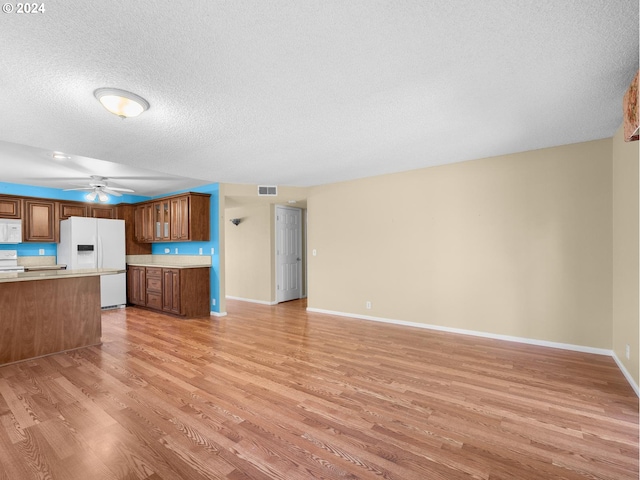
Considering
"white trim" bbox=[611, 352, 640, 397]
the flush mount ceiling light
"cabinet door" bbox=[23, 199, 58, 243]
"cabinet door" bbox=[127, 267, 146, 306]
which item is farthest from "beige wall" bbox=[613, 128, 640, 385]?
"cabinet door" bbox=[23, 199, 58, 243]

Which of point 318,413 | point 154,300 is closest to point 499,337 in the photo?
point 318,413

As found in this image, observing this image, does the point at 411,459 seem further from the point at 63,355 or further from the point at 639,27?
the point at 63,355

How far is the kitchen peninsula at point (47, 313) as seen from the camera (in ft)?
10.6

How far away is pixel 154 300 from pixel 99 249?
1527mm

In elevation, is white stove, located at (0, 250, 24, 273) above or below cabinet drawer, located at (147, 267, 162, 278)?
above

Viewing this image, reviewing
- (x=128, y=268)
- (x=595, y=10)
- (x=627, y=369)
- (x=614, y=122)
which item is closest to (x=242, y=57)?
(x=595, y=10)

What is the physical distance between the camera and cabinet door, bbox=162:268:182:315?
17.4ft

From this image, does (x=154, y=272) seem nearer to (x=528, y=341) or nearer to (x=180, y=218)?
(x=180, y=218)

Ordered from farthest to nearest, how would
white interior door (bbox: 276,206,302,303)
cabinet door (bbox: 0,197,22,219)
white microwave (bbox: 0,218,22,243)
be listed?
1. white interior door (bbox: 276,206,302,303)
2. cabinet door (bbox: 0,197,22,219)
3. white microwave (bbox: 0,218,22,243)

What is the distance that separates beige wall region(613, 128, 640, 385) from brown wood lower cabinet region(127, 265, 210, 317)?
219 inches

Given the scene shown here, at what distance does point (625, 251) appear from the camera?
2.85m

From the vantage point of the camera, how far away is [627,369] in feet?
9.13

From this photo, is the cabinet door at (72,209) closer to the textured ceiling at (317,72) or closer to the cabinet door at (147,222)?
the cabinet door at (147,222)

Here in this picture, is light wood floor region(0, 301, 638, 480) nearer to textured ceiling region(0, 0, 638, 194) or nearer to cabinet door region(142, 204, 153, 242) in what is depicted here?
textured ceiling region(0, 0, 638, 194)
